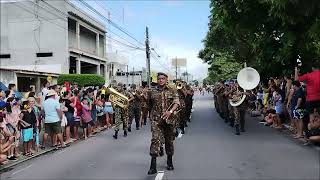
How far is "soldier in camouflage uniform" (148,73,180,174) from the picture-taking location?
8.88 meters

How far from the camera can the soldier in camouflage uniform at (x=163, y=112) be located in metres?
8.88

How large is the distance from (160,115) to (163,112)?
0.08 m

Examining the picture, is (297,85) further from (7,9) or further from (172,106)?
(7,9)

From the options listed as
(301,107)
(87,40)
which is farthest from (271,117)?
(87,40)

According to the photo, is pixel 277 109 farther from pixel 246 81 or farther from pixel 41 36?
pixel 41 36

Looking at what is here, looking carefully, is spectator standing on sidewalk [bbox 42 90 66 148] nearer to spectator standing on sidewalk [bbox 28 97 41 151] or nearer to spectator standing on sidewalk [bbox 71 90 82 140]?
spectator standing on sidewalk [bbox 28 97 41 151]

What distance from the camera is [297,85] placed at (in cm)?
1355

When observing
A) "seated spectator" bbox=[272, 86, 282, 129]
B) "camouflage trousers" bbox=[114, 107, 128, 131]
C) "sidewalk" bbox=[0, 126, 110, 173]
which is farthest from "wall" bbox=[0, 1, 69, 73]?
"sidewalk" bbox=[0, 126, 110, 173]

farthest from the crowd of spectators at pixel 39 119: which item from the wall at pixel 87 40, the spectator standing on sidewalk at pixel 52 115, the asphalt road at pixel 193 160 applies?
the wall at pixel 87 40

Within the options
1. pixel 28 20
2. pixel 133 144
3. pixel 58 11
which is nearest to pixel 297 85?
pixel 133 144

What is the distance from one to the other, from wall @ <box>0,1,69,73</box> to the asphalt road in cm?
3124

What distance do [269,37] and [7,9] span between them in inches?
1413

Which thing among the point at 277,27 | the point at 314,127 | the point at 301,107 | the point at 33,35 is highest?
the point at 33,35

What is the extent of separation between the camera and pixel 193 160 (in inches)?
401
